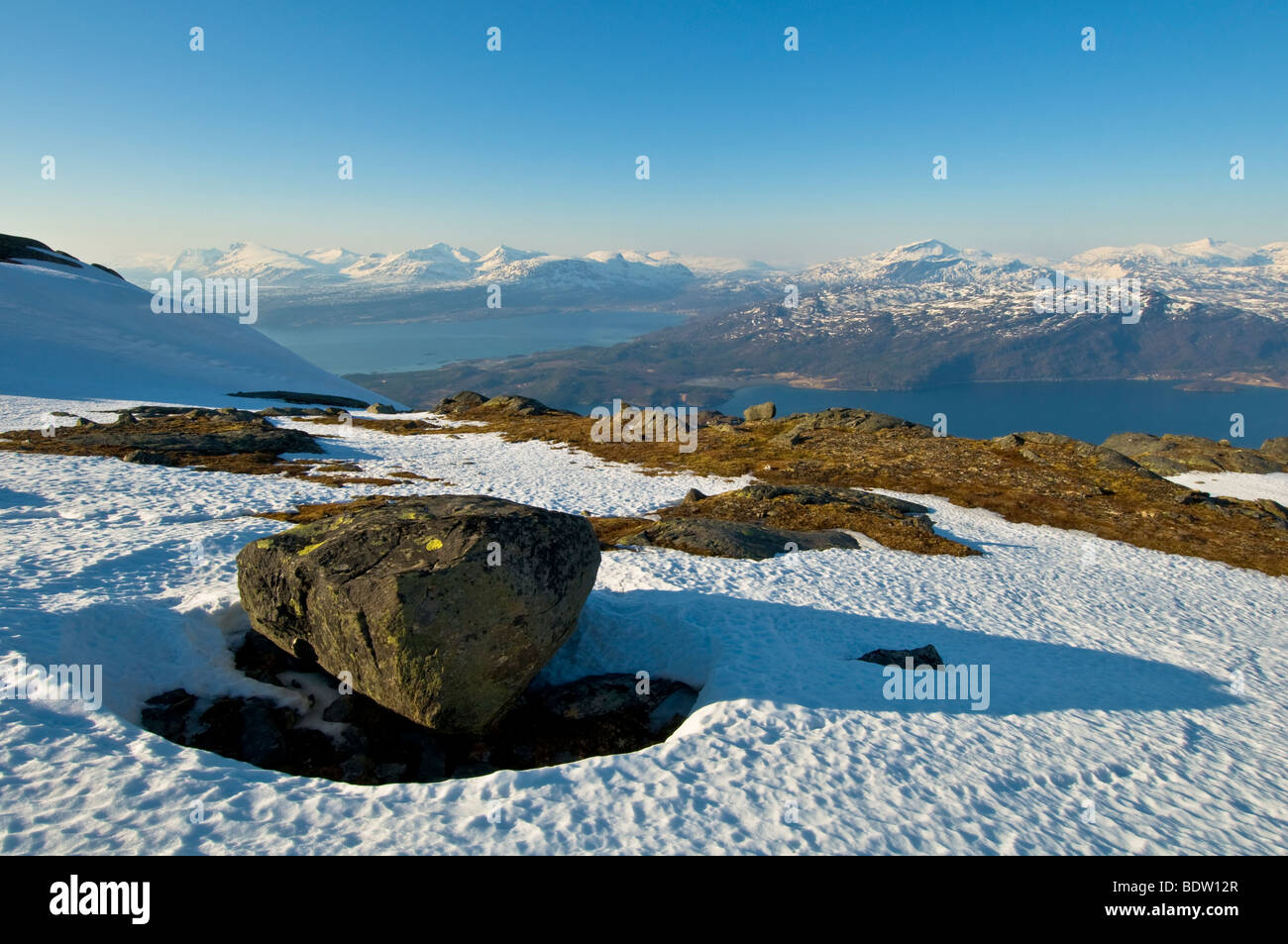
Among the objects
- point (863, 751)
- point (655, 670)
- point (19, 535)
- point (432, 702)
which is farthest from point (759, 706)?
Result: point (19, 535)

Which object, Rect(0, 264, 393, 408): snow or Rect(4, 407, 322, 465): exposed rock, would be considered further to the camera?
Rect(0, 264, 393, 408): snow

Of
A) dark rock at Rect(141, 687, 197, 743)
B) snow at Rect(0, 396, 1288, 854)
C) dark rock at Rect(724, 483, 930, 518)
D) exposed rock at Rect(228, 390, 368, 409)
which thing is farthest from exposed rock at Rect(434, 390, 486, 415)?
dark rock at Rect(141, 687, 197, 743)

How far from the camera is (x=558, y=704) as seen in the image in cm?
1276

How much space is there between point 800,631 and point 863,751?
216 inches

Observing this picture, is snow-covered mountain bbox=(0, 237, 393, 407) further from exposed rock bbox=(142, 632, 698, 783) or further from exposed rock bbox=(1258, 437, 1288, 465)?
exposed rock bbox=(1258, 437, 1288, 465)

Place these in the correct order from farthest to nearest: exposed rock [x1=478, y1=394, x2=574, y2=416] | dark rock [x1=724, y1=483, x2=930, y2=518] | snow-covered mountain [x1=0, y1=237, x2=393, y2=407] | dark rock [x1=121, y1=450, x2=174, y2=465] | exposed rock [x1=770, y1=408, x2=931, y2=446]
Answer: exposed rock [x1=478, y1=394, x2=574, y2=416] < snow-covered mountain [x1=0, y1=237, x2=393, y2=407] < exposed rock [x1=770, y1=408, x2=931, y2=446] < dark rock [x1=724, y1=483, x2=930, y2=518] < dark rock [x1=121, y1=450, x2=174, y2=465]

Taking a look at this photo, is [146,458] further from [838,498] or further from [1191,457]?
[1191,457]

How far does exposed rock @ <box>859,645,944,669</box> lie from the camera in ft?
48.8

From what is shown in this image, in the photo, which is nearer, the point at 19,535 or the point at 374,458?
the point at 19,535

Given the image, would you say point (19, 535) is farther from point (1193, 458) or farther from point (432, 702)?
point (1193, 458)

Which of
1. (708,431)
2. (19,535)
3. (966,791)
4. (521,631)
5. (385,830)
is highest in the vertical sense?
(708,431)

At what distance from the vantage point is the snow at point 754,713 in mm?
8188

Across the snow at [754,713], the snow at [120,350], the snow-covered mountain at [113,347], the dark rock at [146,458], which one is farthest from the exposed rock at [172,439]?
the snow-covered mountain at [113,347]

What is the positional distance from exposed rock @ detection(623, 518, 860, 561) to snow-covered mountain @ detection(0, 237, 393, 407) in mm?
49276
